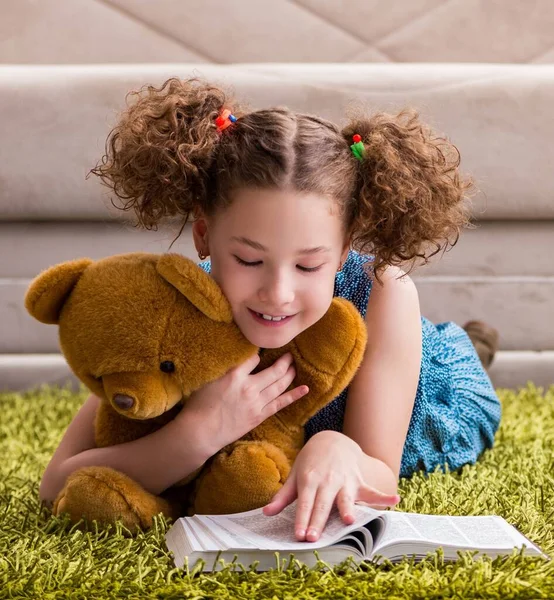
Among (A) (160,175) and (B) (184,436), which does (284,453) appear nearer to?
(B) (184,436)

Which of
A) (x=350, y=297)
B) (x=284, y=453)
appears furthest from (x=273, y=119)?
(x=284, y=453)

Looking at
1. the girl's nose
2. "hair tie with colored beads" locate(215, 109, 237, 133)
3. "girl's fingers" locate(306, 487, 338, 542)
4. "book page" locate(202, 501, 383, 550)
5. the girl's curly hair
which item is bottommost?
"book page" locate(202, 501, 383, 550)

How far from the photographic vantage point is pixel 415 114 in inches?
44.1

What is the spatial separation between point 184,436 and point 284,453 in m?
0.13

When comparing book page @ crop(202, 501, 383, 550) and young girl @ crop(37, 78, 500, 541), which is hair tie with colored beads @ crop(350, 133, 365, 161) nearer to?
young girl @ crop(37, 78, 500, 541)

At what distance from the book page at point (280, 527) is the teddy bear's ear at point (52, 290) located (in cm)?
29

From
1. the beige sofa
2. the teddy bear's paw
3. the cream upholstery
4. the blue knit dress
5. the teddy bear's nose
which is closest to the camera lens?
the teddy bear's nose

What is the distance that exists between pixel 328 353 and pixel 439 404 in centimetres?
43

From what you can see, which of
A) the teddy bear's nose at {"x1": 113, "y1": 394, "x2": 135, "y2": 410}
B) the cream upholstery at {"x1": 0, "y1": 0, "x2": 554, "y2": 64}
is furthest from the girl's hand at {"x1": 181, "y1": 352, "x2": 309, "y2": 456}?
the cream upholstery at {"x1": 0, "y1": 0, "x2": 554, "y2": 64}

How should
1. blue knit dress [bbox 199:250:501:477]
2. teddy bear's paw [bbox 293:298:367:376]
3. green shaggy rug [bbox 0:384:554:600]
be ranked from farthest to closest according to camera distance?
blue knit dress [bbox 199:250:501:477] < teddy bear's paw [bbox 293:298:367:376] < green shaggy rug [bbox 0:384:554:600]

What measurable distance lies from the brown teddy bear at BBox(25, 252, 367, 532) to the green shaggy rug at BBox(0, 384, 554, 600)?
0.05 metres

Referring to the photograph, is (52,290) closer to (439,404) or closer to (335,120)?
(439,404)

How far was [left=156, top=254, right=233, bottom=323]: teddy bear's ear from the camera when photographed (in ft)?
3.04

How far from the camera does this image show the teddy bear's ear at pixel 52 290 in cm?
96
